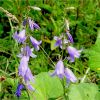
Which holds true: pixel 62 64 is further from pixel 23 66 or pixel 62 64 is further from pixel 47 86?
pixel 47 86

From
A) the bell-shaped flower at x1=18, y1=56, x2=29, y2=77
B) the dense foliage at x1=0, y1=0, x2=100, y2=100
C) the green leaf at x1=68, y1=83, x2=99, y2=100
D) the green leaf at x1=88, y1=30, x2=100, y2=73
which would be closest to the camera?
the bell-shaped flower at x1=18, y1=56, x2=29, y2=77

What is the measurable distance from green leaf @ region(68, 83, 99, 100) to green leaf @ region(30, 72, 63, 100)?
0.53 ft

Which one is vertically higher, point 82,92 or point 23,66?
point 23,66

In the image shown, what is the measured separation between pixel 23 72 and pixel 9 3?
1.75m

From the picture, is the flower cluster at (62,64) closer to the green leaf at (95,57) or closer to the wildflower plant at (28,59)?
the wildflower plant at (28,59)

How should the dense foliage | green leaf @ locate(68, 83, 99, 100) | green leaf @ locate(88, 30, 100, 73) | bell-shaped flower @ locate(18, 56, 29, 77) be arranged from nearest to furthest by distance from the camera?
1. bell-shaped flower @ locate(18, 56, 29, 77)
2. green leaf @ locate(68, 83, 99, 100)
3. green leaf @ locate(88, 30, 100, 73)
4. the dense foliage

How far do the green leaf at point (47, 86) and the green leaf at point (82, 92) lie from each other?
16cm

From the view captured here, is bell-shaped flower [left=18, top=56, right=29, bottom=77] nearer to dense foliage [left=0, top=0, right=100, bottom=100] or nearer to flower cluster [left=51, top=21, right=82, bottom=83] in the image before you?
flower cluster [left=51, top=21, right=82, bottom=83]

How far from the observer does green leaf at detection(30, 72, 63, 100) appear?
195 cm

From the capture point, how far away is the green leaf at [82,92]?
1816 mm

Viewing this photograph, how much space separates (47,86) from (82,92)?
224 mm

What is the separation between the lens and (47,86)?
1982mm

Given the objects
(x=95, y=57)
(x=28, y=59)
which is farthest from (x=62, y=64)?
(x=95, y=57)

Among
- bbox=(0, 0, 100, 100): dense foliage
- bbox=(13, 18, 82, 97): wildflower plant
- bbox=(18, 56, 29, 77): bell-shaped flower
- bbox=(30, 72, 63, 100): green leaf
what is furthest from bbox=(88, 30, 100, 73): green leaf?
bbox=(18, 56, 29, 77): bell-shaped flower
